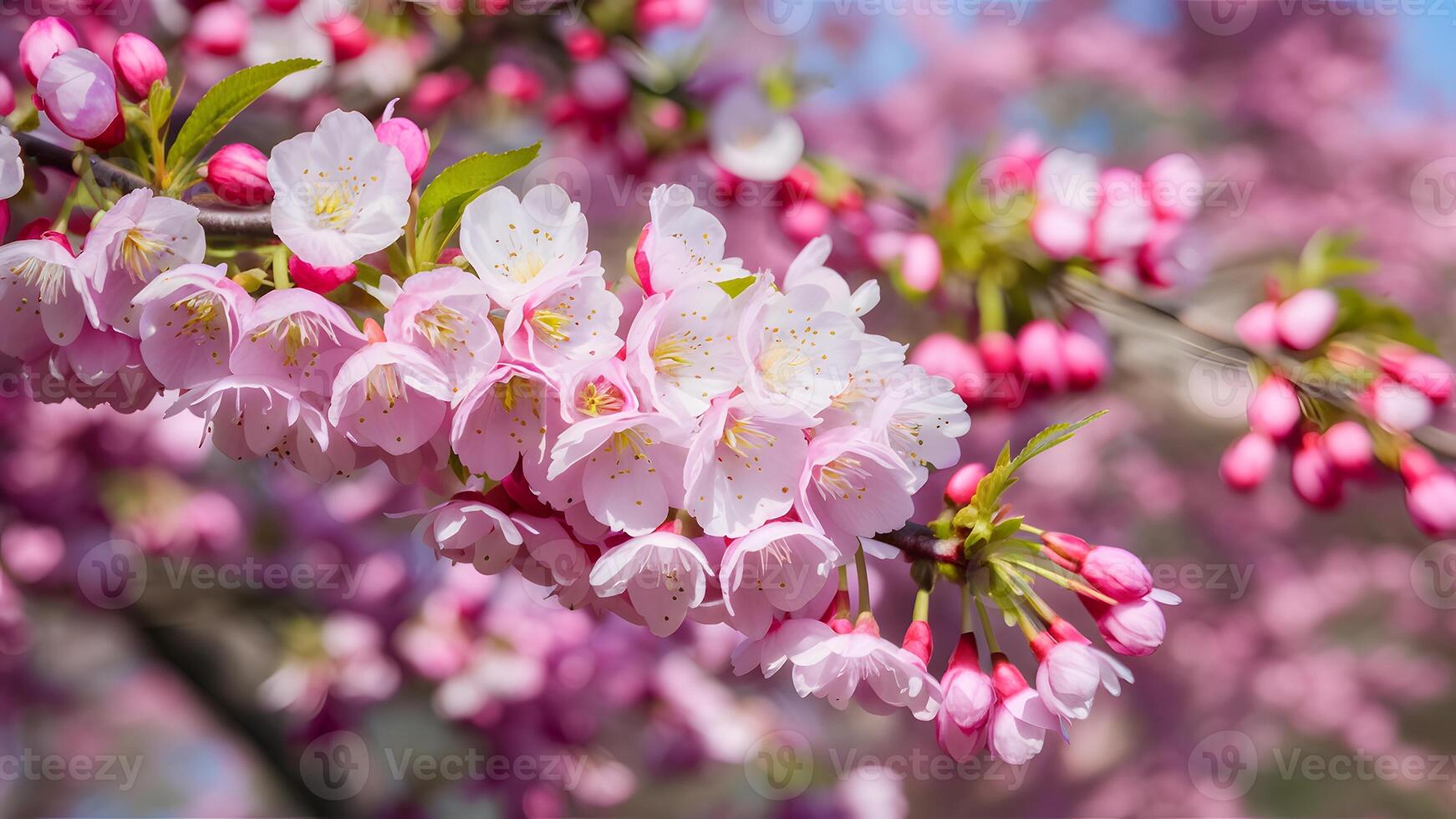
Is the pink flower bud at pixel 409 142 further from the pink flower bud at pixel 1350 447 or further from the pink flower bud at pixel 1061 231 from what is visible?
the pink flower bud at pixel 1350 447

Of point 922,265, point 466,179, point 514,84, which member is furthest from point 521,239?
point 514,84

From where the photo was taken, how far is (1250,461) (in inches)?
45.8

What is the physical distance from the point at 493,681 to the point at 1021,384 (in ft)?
3.87

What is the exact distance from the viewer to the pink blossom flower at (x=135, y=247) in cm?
58

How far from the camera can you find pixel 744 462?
2.01 ft

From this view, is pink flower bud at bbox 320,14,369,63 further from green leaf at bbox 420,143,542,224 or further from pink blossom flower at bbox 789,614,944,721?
pink blossom flower at bbox 789,614,944,721

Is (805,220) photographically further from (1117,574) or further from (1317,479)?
(1117,574)

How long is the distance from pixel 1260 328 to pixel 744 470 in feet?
3.03

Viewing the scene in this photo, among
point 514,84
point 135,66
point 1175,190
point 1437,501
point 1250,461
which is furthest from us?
point 514,84

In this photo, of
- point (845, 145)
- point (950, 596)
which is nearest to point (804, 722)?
point (950, 596)

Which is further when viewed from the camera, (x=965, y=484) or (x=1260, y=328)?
(x=1260, y=328)

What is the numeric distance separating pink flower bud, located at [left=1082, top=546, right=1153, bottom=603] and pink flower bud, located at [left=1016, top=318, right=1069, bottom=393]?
0.68 meters

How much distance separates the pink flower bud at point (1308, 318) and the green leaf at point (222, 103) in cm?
116

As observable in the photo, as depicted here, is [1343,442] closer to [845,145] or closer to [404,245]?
[404,245]
